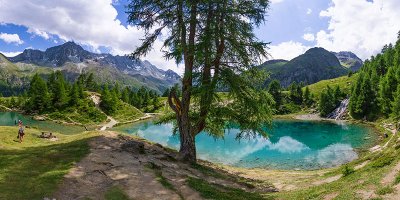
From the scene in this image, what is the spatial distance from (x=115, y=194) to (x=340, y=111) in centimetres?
12897

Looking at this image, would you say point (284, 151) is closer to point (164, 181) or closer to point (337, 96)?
point (164, 181)

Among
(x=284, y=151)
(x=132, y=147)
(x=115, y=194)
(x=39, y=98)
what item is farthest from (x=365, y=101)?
(x=115, y=194)

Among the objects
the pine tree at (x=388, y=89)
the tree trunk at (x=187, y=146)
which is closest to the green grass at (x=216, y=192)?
the tree trunk at (x=187, y=146)

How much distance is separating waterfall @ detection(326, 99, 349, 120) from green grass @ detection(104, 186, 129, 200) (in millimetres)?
121082

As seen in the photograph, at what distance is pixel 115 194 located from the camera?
661 inches

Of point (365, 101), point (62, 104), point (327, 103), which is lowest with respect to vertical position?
point (62, 104)

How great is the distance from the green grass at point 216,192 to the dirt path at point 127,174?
0.46m

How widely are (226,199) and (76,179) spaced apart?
8.12 metres

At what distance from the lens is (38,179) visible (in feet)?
55.2

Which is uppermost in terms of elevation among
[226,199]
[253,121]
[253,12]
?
[253,12]

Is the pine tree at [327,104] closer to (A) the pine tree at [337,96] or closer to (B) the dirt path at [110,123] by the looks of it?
(A) the pine tree at [337,96]

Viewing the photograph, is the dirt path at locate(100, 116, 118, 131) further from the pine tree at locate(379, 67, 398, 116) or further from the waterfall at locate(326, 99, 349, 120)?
the waterfall at locate(326, 99, 349, 120)

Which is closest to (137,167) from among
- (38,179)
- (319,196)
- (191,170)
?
(191,170)

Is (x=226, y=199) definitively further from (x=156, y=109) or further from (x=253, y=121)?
(x=156, y=109)
